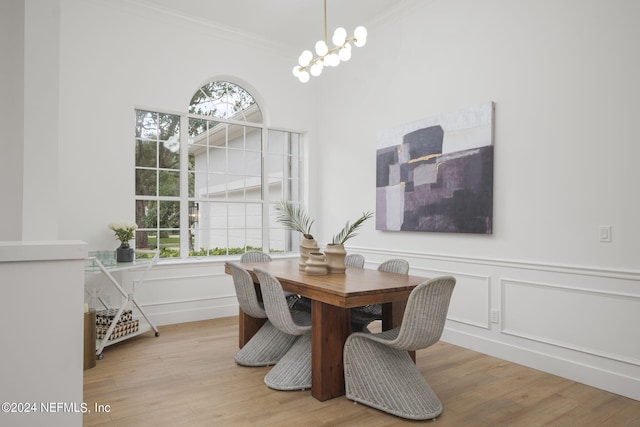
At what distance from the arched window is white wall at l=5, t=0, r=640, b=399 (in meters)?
0.22

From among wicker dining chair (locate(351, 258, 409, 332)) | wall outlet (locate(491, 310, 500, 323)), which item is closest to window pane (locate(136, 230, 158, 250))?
wicker dining chair (locate(351, 258, 409, 332))

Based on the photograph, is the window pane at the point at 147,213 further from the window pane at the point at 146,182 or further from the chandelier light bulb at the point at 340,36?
the chandelier light bulb at the point at 340,36

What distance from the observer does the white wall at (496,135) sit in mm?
2883

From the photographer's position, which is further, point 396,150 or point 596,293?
point 396,150

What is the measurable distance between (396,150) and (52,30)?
328 centimetres

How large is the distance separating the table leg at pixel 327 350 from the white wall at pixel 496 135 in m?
1.62

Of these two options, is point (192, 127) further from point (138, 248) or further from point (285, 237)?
point (285, 237)

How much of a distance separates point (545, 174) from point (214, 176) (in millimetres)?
3694

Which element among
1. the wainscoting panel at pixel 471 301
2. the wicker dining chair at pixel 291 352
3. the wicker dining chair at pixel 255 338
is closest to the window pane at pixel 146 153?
the wicker dining chair at pixel 255 338

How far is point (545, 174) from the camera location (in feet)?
10.7

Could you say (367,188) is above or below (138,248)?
above

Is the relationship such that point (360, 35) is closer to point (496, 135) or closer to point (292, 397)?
point (496, 135)

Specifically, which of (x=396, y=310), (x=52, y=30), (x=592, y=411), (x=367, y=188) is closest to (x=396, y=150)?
(x=367, y=188)

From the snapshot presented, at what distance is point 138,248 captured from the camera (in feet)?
15.1
